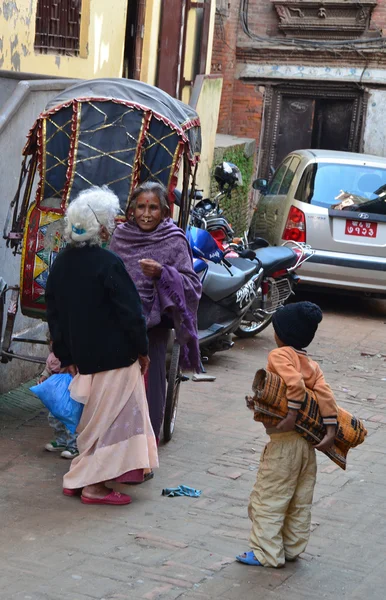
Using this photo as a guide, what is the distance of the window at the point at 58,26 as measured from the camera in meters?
10.6

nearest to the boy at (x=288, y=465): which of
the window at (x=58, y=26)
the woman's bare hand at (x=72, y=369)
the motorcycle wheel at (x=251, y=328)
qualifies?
the woman's bare hand at (x=72, y=369)

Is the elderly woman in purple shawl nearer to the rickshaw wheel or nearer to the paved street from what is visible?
the rickshaw wheel

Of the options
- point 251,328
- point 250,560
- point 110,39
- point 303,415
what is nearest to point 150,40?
point 110,39

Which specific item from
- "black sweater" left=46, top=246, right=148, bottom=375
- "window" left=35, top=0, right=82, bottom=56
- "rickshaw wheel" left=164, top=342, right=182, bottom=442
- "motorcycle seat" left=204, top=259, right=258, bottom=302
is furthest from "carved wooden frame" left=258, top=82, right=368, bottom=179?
"black sweater" left=46, top=246, right=148, bottom=375

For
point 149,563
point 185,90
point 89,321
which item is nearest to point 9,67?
point 89,321

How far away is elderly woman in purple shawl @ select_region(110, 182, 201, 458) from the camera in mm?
6328

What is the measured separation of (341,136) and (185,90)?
6.01 metres

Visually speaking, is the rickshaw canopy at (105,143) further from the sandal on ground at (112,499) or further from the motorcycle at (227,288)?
the sandal on ground at (112,499)

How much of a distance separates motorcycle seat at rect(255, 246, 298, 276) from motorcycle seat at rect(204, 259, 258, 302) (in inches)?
43.4

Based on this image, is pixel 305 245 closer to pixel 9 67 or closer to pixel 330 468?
pixel 9 67

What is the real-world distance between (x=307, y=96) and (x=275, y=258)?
11558 mm

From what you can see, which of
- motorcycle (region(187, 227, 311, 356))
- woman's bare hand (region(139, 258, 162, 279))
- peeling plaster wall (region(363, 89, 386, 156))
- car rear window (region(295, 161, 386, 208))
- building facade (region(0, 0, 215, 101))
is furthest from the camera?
peeling plaster wall (region(363, 89, 386, 156))

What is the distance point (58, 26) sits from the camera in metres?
11.0

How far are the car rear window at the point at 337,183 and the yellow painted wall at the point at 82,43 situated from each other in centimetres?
269
